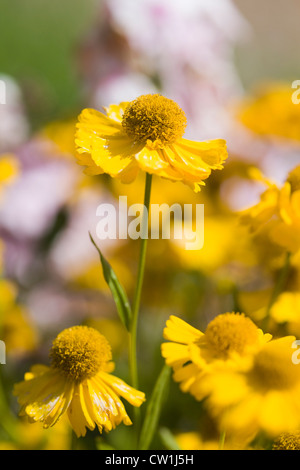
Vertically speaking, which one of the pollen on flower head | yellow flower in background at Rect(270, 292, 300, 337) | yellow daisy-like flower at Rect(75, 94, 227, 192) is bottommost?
the pollen on flower head

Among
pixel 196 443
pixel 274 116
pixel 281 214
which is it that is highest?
pixel 274 116

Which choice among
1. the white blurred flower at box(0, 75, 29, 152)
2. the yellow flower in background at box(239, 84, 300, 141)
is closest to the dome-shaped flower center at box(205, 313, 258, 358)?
the yellow flower in background at box(239, 84, 300, 141)

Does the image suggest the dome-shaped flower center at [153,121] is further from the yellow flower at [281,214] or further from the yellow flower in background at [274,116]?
the yellow flower in background at [274,116]

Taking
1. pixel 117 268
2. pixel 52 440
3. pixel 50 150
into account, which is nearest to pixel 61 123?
pixel 50 150

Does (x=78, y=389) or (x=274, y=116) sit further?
(x=274, y=116)

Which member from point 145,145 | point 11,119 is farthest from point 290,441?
point 11,119

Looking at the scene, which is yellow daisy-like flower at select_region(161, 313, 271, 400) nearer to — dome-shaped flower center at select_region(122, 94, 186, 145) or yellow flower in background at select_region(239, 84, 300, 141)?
dome-shaped flower center at select_region(122, 94, 186, 145)

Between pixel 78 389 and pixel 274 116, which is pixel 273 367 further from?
pixel 274 116
